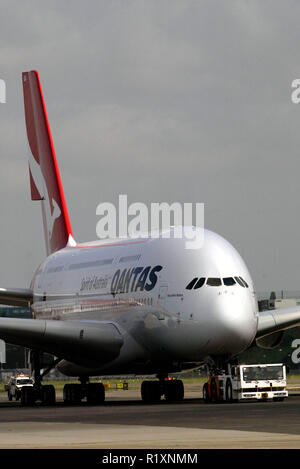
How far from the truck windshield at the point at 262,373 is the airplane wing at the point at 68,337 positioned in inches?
236

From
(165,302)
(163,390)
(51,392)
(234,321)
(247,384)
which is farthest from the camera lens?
(163,390)

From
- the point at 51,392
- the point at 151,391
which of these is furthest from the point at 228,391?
the point at 51,392

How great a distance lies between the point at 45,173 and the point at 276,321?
18791mm

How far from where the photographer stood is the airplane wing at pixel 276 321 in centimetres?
4606

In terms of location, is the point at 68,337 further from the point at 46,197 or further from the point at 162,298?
the point at 46,197

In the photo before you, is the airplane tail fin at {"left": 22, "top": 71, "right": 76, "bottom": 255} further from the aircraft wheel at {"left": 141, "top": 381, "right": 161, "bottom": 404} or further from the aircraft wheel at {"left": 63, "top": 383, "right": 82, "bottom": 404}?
the aircraft wheel at {"left": 141, "top": 381, "right": 161, "bottom": 404}

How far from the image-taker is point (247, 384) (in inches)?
1593

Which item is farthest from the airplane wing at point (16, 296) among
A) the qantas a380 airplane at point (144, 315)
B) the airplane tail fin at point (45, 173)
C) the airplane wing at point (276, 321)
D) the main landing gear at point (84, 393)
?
the airplane wing at point (276, 321)

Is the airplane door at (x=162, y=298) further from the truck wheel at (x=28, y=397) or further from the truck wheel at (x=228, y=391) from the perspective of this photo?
the truck wheel at (x=28, y=397)

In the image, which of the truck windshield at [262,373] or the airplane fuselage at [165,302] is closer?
the airplane fuselage at [165,302]

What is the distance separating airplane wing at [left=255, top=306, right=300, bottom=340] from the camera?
46.1 metres
